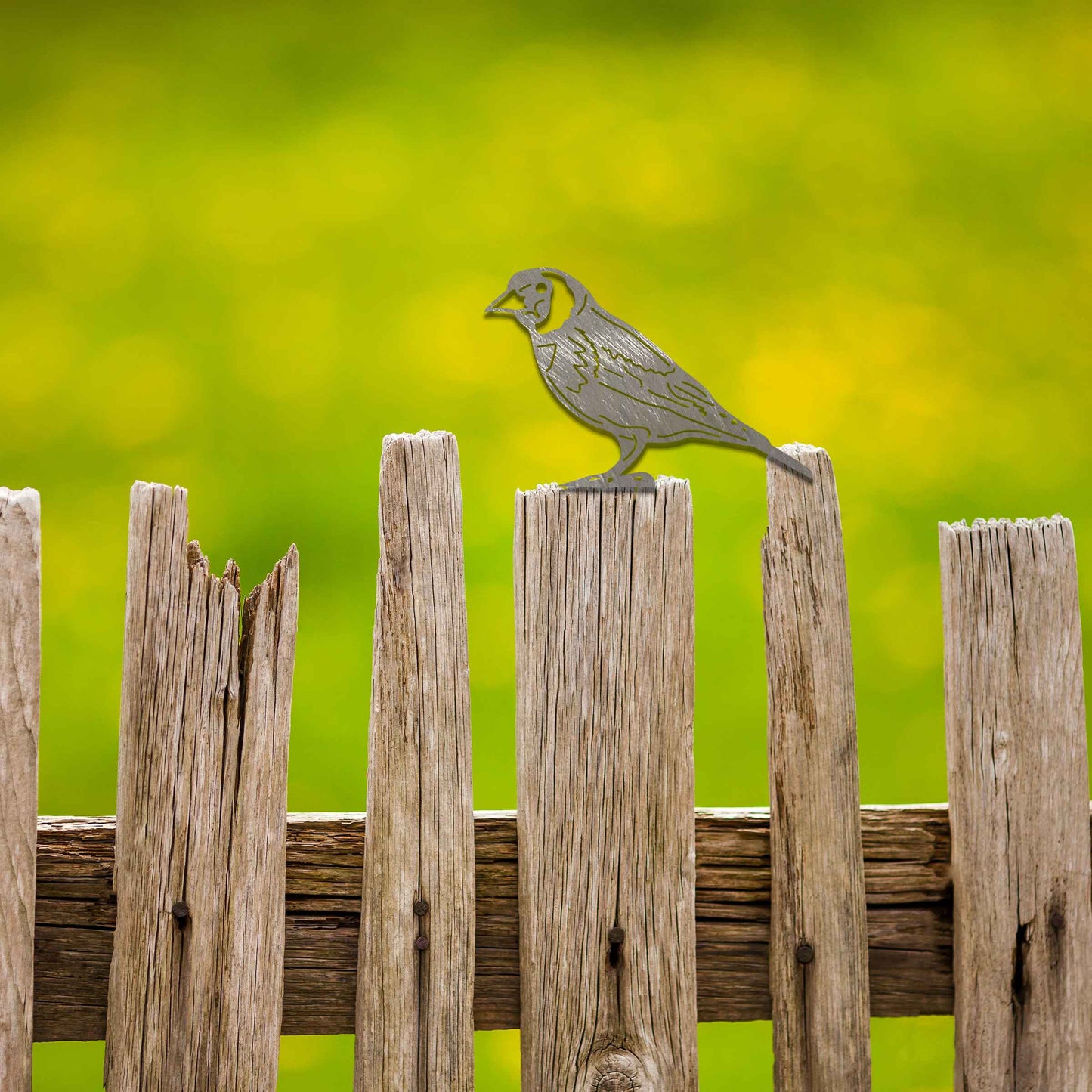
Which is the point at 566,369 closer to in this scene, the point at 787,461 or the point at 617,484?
the point at 617,484

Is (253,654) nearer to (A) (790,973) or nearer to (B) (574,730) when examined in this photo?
(B) (574,730)

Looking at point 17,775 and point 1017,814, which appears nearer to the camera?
point 17,775

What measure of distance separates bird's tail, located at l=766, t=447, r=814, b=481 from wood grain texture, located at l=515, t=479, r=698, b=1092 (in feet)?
0.40

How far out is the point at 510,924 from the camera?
1.49 m

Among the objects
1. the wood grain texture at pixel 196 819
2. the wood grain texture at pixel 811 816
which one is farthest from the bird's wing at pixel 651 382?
the wood grain texture at pixel 196 819

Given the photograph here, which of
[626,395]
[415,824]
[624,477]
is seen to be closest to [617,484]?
[624,477]

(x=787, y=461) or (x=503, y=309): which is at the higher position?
(x=503, y=309)

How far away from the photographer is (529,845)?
146 cm

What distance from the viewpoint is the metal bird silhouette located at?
147 centimetres

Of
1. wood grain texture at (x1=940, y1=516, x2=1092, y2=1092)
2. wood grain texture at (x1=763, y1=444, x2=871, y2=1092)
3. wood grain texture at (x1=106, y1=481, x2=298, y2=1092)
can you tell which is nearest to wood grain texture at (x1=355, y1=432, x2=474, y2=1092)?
wood grain texture at (x1=106, y1=481, x2=298, y2=1092)

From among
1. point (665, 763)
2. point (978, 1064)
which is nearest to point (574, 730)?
point (665, 763)

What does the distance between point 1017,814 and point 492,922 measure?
73cm

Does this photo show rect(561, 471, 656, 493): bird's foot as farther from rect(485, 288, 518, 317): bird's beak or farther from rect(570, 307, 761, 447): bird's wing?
rect(485, 288, 518, 317): bird's beak

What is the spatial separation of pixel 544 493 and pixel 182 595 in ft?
1.58
